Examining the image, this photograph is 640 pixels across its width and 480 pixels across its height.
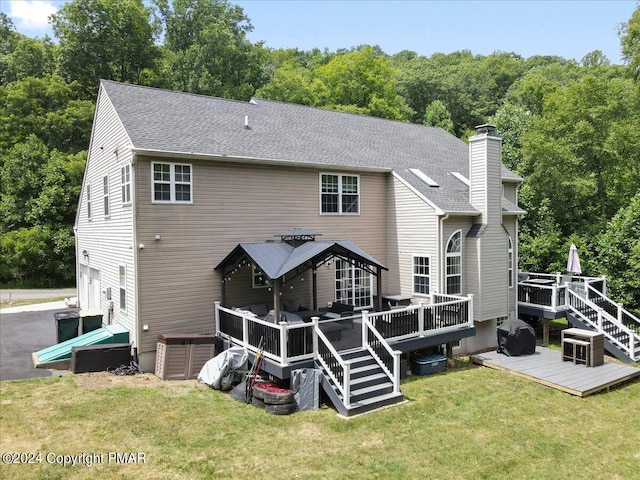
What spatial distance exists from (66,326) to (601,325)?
56.7 ft

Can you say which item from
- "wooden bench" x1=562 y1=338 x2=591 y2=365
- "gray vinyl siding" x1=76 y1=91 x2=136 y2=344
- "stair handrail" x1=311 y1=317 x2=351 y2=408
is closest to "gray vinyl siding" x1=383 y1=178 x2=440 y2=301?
"wooden bench" x1=562 y1=338 x2=591 y2=365

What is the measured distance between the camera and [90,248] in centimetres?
1819

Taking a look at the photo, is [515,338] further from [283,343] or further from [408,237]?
[283,343]

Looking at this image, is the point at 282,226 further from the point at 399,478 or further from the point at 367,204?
the point at 399,478

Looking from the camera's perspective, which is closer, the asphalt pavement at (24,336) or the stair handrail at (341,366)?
the stair handrail at (341,366)

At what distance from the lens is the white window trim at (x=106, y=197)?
1481cm

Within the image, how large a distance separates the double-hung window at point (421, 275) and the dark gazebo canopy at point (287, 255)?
341cm

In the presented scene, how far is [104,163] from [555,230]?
2127 cm

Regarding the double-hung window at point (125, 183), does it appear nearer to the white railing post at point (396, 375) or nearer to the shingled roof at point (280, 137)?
the shingled roof at point (280, 137)

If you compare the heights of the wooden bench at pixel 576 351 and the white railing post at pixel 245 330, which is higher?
the white railing post at pixel 245 330

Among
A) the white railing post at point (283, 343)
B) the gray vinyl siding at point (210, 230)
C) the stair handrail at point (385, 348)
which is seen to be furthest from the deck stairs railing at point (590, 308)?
the white railing post at point (283, 343)

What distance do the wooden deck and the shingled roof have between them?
4.81m

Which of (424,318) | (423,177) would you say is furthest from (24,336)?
(423,177)

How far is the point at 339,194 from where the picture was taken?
15.6 meters
